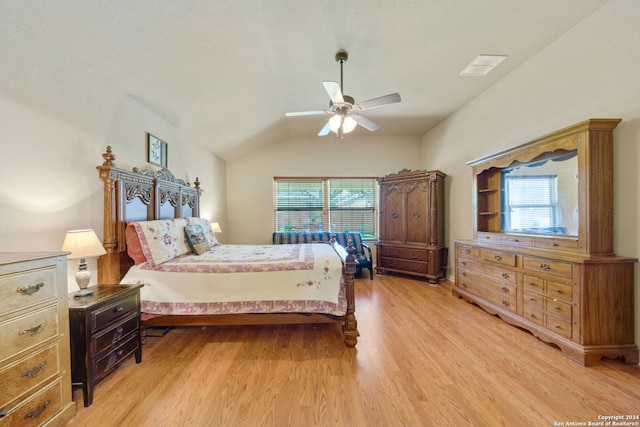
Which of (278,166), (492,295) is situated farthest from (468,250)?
(278,166)

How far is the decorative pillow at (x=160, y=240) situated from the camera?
2.32 meters

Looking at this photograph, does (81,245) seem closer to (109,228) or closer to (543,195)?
(109,228)

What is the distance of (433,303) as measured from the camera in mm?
3262

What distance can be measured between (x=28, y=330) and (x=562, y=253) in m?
3.62

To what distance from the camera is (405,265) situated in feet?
14.7

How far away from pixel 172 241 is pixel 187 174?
59.4 inches

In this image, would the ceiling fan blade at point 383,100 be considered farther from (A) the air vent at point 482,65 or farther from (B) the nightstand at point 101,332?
(B) the nightstand at point 101,332

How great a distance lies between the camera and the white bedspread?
223 centimetres

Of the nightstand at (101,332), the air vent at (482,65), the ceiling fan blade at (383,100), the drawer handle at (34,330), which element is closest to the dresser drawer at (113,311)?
the nightstand at (101,332)

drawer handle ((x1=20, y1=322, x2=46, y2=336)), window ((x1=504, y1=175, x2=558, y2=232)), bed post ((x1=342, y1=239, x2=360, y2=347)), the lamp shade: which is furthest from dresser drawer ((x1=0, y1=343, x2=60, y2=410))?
window ((x1=504, y1=175, x2=558, y2=232))

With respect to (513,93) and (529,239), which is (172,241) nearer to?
(529,239)

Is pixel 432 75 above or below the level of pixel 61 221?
above

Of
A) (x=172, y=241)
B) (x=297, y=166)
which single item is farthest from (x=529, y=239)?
(x=297, y=166)

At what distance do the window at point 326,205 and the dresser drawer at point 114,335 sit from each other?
11.5 ft
